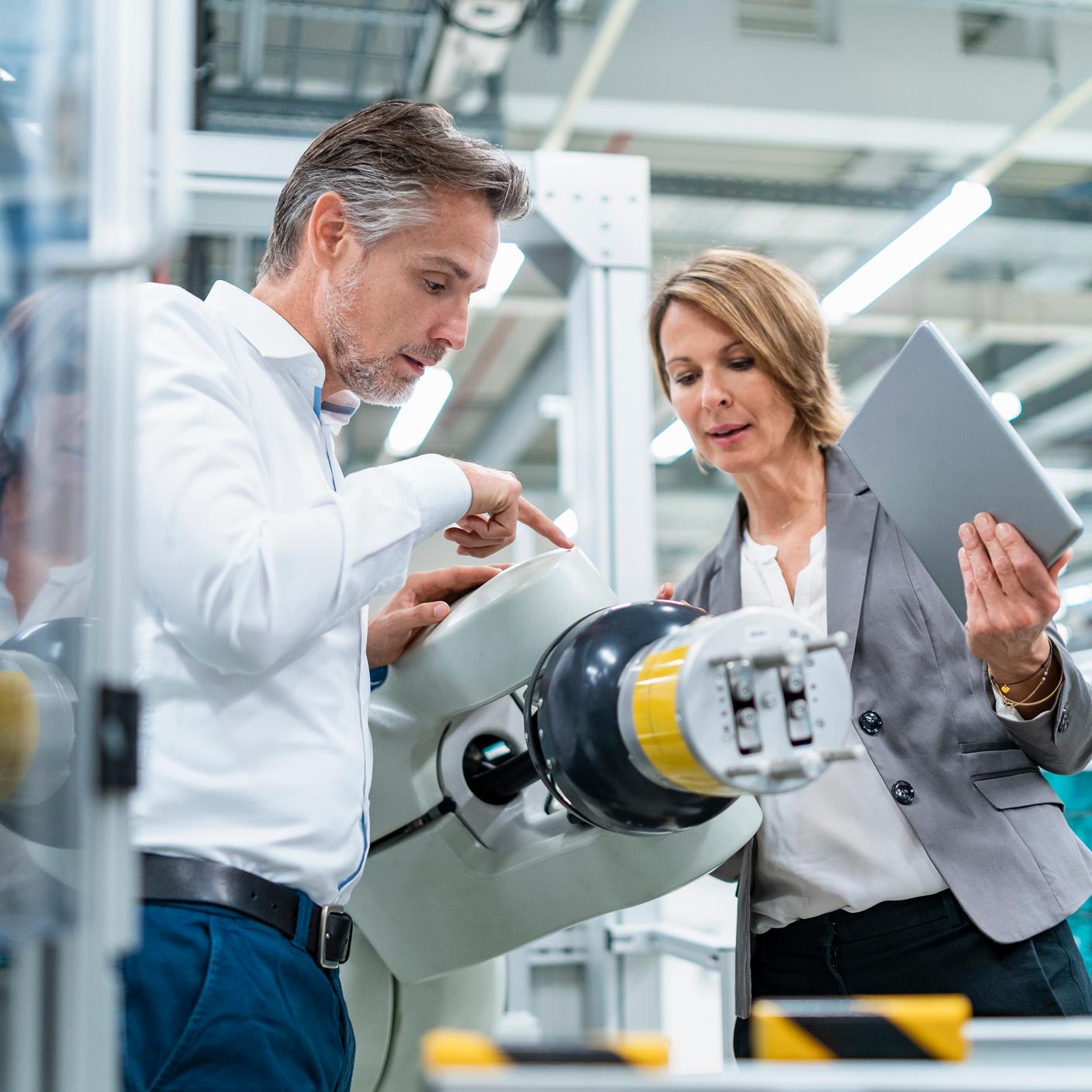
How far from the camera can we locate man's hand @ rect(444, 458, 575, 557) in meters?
1.33

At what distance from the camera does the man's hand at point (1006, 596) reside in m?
1.43

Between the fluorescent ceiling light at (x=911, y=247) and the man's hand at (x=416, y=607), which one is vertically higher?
the fluorescent ceiling light at (x=911, y=247)

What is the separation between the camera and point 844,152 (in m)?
5.85

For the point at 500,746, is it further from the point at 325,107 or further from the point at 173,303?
the point at 325,107

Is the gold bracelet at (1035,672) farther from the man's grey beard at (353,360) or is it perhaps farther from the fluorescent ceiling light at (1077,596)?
the fluorescent ceiling light at (1077,596)

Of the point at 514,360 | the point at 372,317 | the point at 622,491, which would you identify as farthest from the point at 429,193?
the point at 514,360

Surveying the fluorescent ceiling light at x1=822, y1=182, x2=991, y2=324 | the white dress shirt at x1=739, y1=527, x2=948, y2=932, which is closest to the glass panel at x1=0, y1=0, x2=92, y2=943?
the white dress shirt at x1=739, y1=527, x2=948, y2=932

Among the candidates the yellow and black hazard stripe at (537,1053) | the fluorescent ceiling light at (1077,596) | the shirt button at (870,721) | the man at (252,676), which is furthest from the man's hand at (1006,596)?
the fluorescent ceiling light at (1077,596)

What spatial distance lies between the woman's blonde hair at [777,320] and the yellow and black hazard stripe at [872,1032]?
4.01 ft

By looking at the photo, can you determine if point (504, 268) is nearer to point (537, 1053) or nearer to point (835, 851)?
point (835, 851)

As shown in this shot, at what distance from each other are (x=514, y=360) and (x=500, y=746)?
6.31 metres

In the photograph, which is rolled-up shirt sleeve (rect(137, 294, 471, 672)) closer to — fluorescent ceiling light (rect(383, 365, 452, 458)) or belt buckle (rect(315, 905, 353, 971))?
belt buckle (rect(315, 905, 353, 971))

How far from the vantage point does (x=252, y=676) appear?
3.87 feet

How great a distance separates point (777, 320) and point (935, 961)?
36.5 inches
